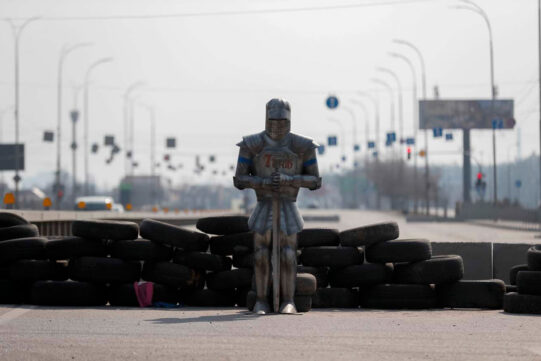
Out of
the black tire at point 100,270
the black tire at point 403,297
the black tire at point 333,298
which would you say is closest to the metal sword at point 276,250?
the black tire at point 333,298

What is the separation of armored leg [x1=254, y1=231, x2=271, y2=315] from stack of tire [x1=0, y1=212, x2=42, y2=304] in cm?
333

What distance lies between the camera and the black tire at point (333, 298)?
16.0m

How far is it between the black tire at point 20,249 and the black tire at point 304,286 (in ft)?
12.8

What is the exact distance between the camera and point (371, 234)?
16.0 meters

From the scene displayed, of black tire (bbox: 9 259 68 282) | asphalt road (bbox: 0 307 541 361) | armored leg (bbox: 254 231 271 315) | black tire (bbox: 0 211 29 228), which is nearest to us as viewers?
asphalt road (bbox: 0 307 541 361)

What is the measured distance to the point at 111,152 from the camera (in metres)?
105

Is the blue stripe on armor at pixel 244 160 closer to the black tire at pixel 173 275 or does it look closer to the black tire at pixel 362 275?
the black tire at pixel 173 275

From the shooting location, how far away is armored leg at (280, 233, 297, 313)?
14.2 meters

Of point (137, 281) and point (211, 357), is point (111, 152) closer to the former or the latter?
point (137, 281)

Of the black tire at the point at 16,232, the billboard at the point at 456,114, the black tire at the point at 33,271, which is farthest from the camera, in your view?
the billboard at the point at 456,114

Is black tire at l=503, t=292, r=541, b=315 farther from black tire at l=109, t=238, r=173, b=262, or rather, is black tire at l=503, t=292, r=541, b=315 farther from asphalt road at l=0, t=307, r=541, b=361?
black tire at l=109, t=238, r=173, b=262

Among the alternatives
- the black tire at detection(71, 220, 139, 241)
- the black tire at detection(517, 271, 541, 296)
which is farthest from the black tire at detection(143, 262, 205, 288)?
the black tire at detection(517, 271, 541, 296)

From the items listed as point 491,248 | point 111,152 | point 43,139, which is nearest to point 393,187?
point 111,152

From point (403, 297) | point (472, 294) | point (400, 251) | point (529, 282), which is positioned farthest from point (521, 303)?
point (400, 251)
